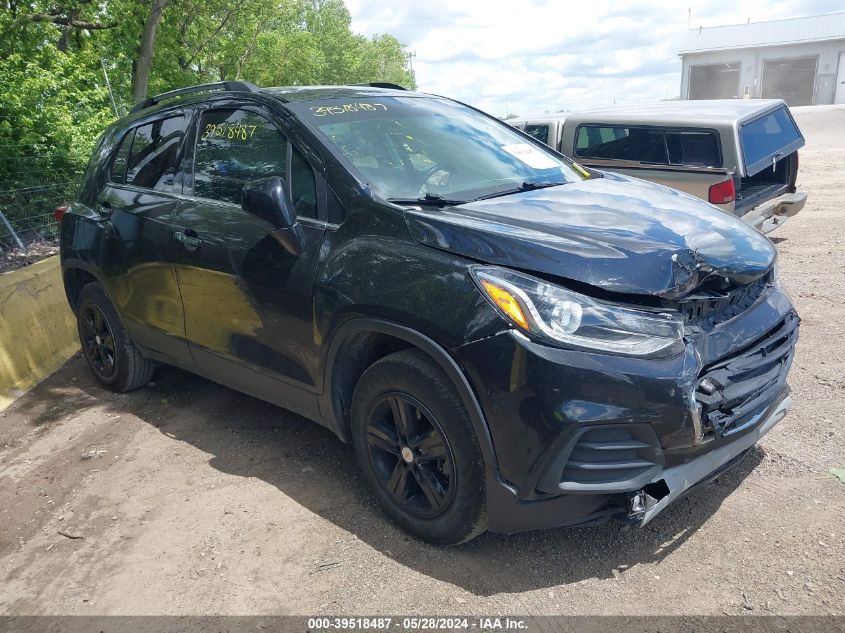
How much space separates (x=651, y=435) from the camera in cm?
261

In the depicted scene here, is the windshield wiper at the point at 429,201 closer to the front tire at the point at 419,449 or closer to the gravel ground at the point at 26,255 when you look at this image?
the front tire at the point at 419,449

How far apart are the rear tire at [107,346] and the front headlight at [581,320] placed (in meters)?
3.22

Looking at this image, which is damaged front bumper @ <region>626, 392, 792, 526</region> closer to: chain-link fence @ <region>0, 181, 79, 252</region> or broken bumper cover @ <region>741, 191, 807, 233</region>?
broken bumper cover @ <region>741, 191, 807, 233</region>

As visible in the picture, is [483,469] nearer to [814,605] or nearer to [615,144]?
[814,605]

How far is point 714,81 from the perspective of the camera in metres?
53.2

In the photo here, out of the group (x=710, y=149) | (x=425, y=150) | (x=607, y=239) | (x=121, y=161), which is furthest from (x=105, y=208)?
(x=710, y=149)

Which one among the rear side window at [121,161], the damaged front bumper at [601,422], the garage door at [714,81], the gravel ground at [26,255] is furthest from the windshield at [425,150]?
the garage door at [714,81]

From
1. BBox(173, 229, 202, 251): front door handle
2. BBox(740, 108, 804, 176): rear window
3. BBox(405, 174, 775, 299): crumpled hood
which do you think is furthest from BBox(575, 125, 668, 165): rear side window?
BBox(173, 229, 202, 251): front door handle

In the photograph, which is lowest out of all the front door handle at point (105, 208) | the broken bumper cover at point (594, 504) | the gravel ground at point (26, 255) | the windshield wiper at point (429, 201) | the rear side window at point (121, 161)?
the gravel ground at point (26, 255)

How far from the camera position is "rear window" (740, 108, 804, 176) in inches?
288

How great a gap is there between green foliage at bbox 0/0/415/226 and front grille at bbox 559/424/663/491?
319 inches

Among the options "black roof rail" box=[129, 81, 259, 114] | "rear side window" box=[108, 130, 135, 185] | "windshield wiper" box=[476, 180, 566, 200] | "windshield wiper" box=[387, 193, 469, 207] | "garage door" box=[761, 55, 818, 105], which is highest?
"black roof rail" box=[129, 81, 259, 114]

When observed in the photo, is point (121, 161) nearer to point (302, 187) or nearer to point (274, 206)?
point (302, 187)

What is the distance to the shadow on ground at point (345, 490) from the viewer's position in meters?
3.02
